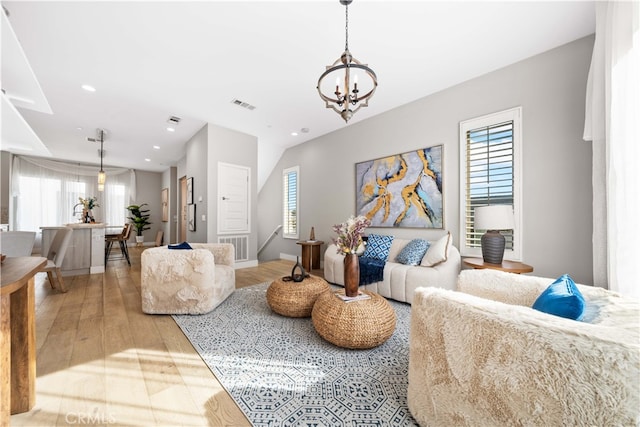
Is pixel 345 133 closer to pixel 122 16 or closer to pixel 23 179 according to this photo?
pixel 122 16

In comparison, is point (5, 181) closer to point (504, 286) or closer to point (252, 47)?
point (252, 47)

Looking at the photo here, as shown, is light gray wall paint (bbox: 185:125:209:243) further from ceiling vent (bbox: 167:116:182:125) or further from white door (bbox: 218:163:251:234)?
ceiling vent (bbox: 167:116:182:125)

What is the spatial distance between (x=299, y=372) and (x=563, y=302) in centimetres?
153

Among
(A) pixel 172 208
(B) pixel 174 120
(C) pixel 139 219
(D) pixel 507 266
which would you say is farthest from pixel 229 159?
(C) pixel 139 219

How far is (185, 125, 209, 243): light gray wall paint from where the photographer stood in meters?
4.75

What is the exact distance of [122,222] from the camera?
835cm

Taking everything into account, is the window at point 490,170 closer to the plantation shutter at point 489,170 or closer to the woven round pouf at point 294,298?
the plantation shutter at point 489,170

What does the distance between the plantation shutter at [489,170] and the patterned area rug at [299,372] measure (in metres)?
1.74

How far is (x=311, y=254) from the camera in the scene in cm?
493

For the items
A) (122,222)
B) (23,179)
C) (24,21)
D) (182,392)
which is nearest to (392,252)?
(182,392)

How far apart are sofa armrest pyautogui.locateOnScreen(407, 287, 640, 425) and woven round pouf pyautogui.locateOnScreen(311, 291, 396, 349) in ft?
1.93

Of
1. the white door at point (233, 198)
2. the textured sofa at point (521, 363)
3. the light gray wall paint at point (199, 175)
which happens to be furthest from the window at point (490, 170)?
the light gray wall paint at point (199, 175)

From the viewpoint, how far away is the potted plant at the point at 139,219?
812cm

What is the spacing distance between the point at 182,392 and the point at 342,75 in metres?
3.50
